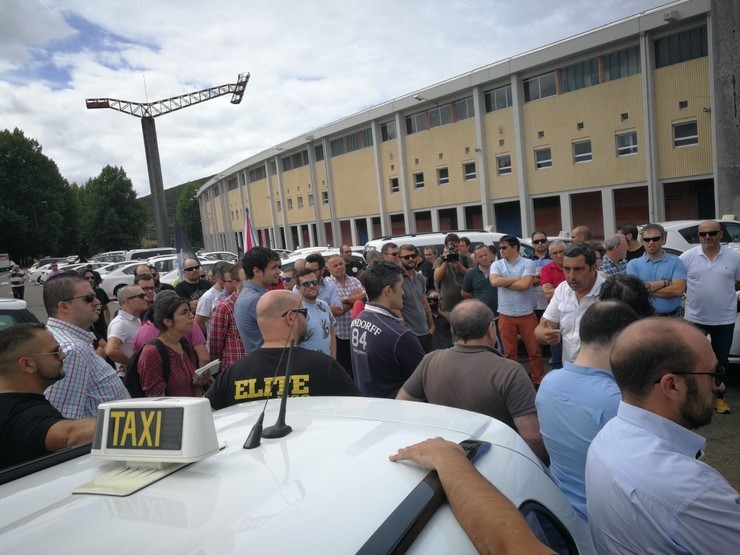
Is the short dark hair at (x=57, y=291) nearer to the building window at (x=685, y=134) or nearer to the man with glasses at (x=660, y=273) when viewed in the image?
the man with glasses at (x=660, y=273)

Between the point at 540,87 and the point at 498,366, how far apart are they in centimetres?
2634

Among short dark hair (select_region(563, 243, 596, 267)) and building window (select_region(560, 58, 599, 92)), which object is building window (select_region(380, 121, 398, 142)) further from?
short dark hair (select_region(563, 243, 596, 267))

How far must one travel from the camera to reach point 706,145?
68.5 feet

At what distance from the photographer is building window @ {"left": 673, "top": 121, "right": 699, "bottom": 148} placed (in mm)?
21141

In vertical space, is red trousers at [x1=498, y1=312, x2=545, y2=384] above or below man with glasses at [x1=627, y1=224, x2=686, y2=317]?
below

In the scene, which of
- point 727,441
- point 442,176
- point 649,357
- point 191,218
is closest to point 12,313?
point 649,357

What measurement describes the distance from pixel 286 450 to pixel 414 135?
32.8 m

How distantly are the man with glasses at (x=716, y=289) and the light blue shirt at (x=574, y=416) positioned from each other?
3586 millimetres

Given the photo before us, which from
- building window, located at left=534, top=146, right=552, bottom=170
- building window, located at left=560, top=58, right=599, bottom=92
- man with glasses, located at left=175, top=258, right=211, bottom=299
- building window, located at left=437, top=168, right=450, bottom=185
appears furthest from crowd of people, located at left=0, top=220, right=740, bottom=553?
building window, located at left=437, top=168, right=450, bottom=185

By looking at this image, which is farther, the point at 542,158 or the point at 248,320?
the point at 542,158

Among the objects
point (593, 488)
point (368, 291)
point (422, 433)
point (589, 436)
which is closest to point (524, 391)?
point (589, 436)

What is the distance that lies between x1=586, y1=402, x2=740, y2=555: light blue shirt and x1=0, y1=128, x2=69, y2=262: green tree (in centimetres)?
6578

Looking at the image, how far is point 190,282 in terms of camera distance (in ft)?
24.9

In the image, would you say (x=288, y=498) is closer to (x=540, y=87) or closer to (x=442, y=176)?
(x=540, y=87)
